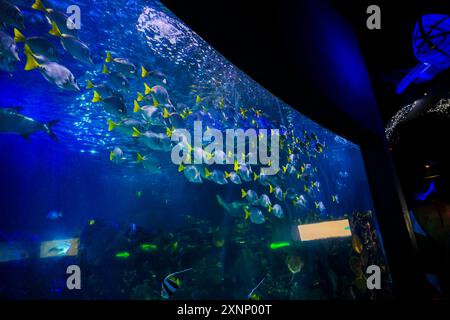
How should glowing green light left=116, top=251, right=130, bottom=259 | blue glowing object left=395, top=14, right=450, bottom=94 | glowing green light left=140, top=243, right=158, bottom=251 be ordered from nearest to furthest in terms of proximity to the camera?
blue glowing object left=395, top=14, right=450, bottom=94
glowing green light left=140, top=243, right=158, bottom=251
glowing green light left=116, top=251, right=130, bottom=259

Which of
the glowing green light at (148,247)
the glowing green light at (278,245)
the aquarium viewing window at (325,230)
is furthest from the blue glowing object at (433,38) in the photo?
Answer: the glowing green light at (148,247)

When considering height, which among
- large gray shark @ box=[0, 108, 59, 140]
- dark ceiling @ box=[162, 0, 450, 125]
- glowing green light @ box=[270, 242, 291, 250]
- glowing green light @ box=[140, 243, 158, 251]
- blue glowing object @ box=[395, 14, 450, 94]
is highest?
blue glowing object @ box=[395, 14, 450, 94]

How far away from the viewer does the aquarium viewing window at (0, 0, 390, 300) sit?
19.7ft

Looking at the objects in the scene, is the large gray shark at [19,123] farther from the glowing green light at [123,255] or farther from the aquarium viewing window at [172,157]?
the glowing green light at [123,255]

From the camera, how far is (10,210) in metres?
38.0

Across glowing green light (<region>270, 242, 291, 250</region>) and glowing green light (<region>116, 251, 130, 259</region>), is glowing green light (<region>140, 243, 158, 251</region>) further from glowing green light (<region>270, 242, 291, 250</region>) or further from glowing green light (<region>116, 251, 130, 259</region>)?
glowing green light (<region>270, 242, 291, 250</region>)

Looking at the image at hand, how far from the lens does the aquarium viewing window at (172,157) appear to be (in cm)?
602

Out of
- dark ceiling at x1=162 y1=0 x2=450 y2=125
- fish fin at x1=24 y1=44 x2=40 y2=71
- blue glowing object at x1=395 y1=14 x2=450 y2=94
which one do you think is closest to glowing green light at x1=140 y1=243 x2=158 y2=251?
fish fin at x1=24 y1=44 x2=40 y2=71

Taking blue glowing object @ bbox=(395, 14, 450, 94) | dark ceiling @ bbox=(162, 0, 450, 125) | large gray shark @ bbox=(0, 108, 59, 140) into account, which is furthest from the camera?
large gray shark @ bbox=(0, 108, 59, 140)

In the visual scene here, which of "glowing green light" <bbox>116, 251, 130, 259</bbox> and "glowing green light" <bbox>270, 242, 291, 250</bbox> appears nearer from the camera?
"glowing green light" <bbox>116, 251, 130, 259</bbox>

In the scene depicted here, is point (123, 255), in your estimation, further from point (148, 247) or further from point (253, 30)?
point (253, 30)

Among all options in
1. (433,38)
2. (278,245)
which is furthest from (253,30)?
(278,245)
